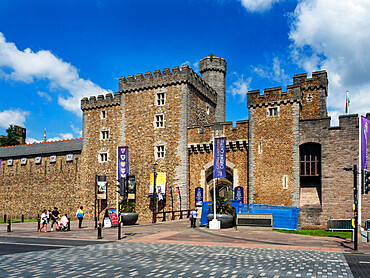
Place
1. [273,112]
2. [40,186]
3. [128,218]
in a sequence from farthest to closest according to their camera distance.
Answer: [40,186], [273,112], [128,218]

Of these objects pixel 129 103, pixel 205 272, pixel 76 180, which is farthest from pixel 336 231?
pixel 76 180

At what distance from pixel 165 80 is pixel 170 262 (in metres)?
24.3

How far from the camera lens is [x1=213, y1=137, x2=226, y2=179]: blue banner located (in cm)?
2503

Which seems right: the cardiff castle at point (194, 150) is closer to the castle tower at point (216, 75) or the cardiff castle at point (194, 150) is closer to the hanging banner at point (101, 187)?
the castle tower at point (216, 75)

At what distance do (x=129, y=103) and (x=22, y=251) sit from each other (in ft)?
75.3

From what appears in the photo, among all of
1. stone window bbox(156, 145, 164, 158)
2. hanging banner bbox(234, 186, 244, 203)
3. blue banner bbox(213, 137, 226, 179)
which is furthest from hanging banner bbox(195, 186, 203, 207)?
blue banner bbox(213, 137, 226, 179)

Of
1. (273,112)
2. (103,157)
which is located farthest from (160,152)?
(273,112)

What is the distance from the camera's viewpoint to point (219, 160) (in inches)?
1000

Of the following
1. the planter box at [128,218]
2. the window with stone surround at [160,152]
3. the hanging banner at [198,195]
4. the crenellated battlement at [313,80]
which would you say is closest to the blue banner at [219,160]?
the hanging banner at [198,195]

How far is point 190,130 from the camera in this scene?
32.9 m

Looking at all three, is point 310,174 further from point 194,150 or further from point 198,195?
point 194,150

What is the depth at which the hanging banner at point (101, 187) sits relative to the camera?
3522cm

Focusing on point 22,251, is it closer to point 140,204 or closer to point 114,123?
point 140,204

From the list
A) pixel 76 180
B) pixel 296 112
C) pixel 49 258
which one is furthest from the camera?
pixel 76 180
